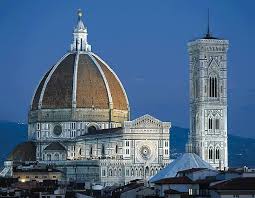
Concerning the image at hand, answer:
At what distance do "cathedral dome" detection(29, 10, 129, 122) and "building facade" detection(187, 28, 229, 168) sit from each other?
14257 millimetres

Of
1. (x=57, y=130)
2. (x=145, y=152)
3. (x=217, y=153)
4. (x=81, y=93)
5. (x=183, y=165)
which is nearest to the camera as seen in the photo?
(x=183, y=165)

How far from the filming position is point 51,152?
175 metres

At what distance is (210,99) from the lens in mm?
165000

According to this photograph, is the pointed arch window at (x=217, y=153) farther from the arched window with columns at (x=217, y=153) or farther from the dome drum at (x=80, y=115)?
the dome drum at (x=80, y=115)

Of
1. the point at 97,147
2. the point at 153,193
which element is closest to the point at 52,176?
the point at 97,147

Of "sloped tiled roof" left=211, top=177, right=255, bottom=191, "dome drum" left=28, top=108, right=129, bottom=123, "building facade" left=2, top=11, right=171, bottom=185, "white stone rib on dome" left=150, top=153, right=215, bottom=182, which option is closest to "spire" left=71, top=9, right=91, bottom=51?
"building facade" left=2, top=11, right=171, bottom=185

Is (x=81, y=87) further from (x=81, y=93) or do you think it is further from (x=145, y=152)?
(x=145, y=152)

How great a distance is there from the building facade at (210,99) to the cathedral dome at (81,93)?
1426cm

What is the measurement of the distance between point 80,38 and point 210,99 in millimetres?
25765

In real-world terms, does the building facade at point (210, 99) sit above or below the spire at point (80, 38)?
below

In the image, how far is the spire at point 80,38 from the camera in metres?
184

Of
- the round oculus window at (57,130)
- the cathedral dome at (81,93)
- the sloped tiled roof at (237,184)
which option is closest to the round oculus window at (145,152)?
the cathedral dome at (81,93)

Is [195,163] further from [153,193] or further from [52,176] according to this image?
[52,176]

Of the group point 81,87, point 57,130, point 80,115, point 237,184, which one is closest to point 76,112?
point 80,115
